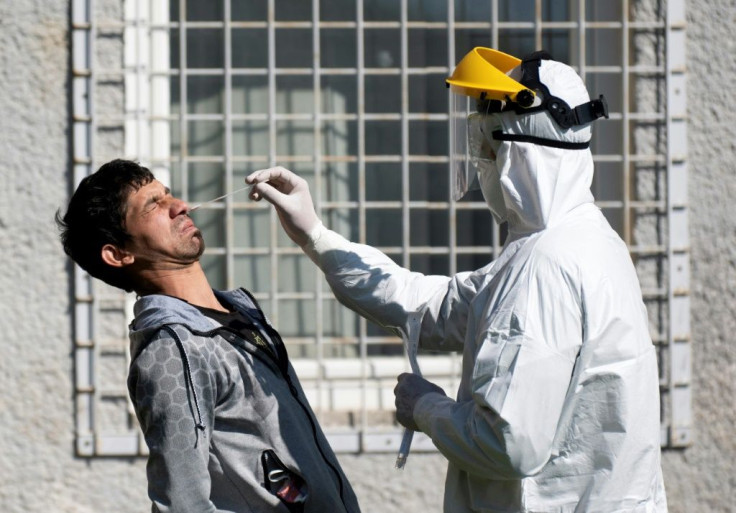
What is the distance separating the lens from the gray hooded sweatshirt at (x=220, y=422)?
2344 mm

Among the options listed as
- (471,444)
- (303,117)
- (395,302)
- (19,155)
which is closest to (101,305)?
(19,155)

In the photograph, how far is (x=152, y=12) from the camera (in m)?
4.51

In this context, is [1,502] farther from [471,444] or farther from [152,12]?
[471,444]

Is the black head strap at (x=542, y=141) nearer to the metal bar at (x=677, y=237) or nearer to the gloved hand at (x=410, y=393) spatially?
the gloved hand at (x=410, y=393)

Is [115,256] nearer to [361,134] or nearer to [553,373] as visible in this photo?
[553,373]

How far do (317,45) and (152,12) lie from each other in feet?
2.23

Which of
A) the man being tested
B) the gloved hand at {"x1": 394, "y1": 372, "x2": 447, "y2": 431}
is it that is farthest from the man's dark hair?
the gloved hand at {"x1": 394, "y1": 372, "x2": 447, "y2": 431}

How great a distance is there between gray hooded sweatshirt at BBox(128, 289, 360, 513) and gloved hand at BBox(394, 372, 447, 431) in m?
0.23

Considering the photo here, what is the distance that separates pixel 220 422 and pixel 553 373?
0.78 m

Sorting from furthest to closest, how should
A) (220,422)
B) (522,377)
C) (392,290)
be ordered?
(392,290), (220,422), (522,377)

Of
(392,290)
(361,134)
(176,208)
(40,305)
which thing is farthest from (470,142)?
(40,305)

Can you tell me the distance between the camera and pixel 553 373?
215 centimetres

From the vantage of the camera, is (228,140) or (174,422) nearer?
(174,422)

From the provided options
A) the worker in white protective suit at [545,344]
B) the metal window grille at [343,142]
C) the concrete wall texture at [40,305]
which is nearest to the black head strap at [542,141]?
the worker in white protective suit at [545,344]
